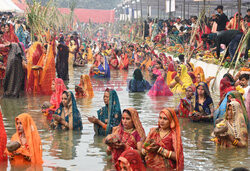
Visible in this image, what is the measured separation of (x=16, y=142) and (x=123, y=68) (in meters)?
16.9

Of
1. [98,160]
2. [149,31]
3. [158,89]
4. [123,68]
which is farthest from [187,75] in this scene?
[149,31]

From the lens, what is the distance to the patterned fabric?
8734 millimetres

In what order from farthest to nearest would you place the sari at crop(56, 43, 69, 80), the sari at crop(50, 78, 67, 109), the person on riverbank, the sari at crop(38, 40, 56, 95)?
the sari at crop(56, 43, 69, 80) < the sari at crop(38, 40, 56, 95) < the sari at crop(50, 78, 67, 109) < the person on riverbank

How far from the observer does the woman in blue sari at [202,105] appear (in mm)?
9617

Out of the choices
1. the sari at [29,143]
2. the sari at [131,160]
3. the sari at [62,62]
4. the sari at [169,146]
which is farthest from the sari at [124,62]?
the sari at [131,160]

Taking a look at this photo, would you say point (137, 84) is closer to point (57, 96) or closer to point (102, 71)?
point (102, 71)

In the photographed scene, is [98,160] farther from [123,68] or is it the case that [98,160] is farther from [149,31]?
[149,31]

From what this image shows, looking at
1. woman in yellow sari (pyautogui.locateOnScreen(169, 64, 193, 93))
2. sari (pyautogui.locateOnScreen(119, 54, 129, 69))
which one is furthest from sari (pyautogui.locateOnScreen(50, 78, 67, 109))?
sari (pyautogui.locateOnScreen(119, 54, 129, 69))

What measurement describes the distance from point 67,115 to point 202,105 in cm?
244

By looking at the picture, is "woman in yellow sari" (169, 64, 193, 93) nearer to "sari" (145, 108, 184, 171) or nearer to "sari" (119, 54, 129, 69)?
"sari" (145, 108, 184, 171)

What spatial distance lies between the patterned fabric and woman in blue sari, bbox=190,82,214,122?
2.17 metres

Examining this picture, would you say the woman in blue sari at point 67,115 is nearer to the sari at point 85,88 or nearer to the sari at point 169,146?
the sari at point 169,146

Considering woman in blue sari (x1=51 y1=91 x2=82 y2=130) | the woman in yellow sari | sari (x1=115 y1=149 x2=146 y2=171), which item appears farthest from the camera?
the woman in yellow sari

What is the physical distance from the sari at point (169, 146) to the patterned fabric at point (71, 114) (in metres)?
2.73
